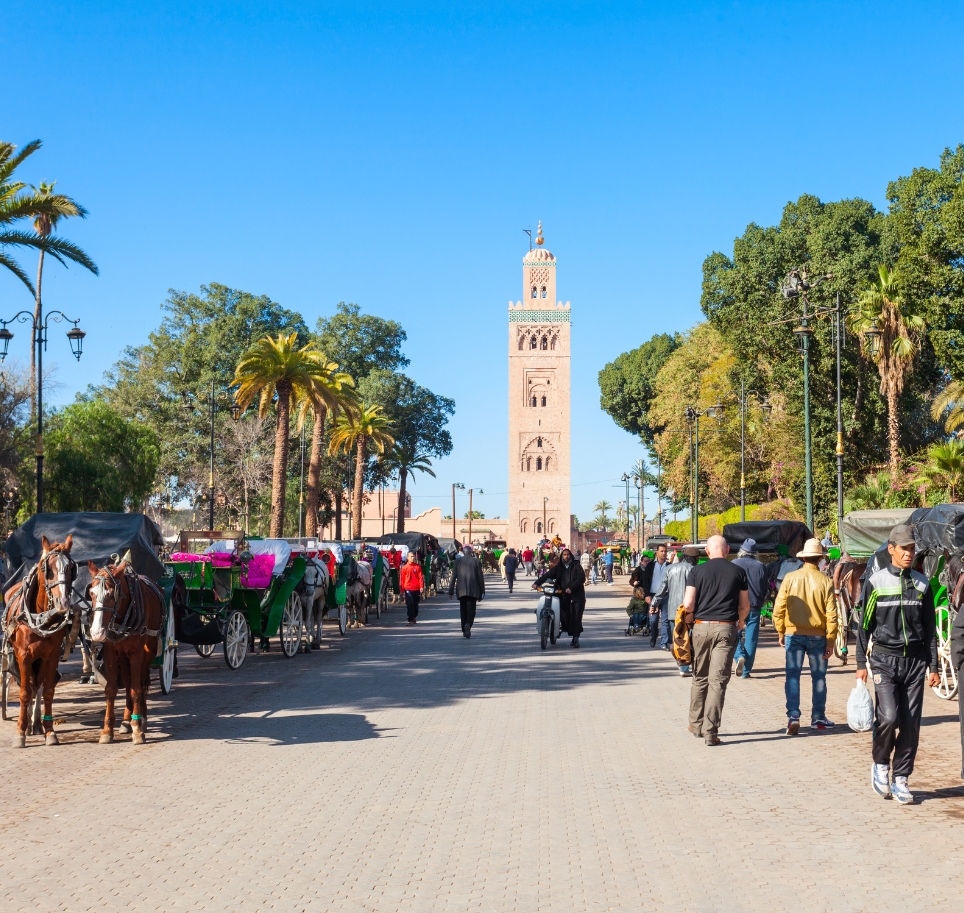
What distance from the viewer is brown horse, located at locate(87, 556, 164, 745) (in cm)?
1001

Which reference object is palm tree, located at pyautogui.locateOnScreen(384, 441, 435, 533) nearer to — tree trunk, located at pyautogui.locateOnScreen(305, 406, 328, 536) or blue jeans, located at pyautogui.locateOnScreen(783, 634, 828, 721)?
tree trunk, located at pyautogui.locateOnScreen(305, 406, 328, 536)

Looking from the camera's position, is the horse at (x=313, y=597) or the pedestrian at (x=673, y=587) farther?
the horse at (x=313, y=597)

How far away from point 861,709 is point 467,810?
3.18m

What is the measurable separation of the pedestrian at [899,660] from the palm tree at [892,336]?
3348 centimetres

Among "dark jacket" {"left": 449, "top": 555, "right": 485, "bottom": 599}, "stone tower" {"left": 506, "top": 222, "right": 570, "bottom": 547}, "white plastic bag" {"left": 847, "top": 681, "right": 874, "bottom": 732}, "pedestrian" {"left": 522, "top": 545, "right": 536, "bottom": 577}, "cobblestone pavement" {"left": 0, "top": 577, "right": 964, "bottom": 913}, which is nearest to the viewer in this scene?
"cobblestone pavement" {"left": 0, "top": 577, "right": 964, "bottom": 913}

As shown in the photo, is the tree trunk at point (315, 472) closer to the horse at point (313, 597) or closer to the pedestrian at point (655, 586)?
the pedestrian at point (655, 586)

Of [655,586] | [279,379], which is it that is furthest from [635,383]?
[655,586]

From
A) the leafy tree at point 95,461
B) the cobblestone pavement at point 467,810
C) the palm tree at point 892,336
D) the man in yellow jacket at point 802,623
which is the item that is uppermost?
the palm tree at point 892,336

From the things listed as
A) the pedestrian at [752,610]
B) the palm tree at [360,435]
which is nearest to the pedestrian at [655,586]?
the pedestrian at [752,610]

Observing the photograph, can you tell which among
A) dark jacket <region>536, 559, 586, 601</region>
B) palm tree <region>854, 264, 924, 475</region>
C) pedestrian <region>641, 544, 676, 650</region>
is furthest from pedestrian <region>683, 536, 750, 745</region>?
palm tree <region>854, 264, 924, 475</region>

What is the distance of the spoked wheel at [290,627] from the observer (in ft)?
60.1

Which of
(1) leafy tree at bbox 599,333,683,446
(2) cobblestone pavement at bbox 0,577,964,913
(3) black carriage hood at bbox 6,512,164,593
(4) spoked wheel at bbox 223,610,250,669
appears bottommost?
(2) cobblestone pavement at bbox 0,577,964,913

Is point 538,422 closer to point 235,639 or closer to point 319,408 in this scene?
point 319,408

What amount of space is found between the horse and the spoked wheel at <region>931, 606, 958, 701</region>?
32.9ft
